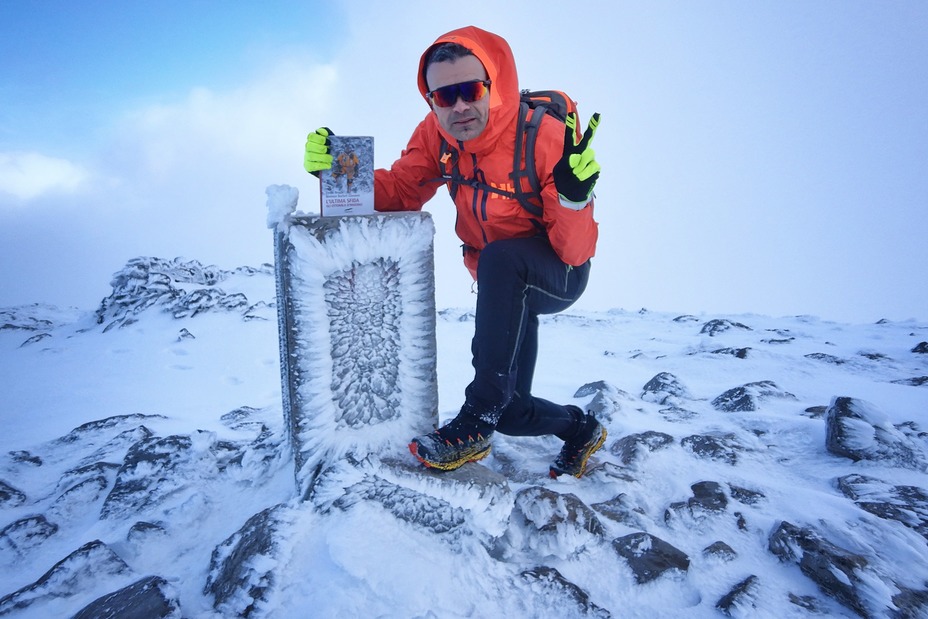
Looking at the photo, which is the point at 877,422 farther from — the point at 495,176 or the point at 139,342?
the point at 139,342

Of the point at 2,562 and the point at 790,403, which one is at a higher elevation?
the point at 790,403

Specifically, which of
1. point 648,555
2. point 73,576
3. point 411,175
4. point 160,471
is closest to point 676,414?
point 648,555

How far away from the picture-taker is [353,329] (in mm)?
1856

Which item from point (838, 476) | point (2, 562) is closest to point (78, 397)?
point (2, 562)

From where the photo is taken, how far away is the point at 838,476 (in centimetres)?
212

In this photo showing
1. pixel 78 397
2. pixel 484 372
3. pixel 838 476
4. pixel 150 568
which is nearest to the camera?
pixel 150 568

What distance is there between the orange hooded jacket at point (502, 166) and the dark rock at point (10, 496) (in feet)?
7.19

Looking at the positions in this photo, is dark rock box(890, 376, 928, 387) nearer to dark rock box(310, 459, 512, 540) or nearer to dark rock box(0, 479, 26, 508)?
dark rock box(310, 459, 512, 540)

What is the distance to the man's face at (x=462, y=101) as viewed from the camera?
5.88 ft

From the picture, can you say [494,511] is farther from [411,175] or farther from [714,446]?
[411,175]

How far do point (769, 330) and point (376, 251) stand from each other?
5.47 m

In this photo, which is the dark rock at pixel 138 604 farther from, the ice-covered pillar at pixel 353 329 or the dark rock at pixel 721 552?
the dark rock at pixel 721 552

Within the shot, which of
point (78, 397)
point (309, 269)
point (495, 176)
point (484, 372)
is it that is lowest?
point (78, 397)

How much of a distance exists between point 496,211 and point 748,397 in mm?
2122
